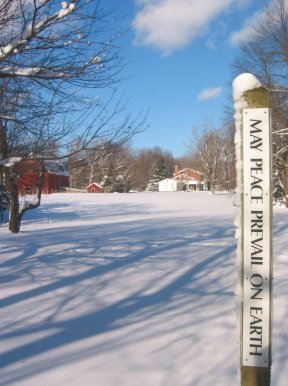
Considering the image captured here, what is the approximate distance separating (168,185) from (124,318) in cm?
8242

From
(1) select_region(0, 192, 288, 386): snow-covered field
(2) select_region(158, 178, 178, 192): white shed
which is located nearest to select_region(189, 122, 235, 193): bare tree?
(2) select_region(158, 178, 178, 192): white shed

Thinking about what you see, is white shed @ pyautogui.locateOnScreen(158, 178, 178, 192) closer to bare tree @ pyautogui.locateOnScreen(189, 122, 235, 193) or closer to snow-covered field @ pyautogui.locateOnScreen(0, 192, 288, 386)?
bare tree @ pyautogui.locateOnScreen(189, 122, 235, 193)

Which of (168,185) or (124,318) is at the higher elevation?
(168,185)

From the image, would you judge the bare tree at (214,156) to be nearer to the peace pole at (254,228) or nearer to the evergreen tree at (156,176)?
the evergreen tree at (156,176)

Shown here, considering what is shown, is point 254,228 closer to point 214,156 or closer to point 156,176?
point 214,156

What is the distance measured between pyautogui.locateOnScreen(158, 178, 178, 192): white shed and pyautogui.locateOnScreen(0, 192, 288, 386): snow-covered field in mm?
77226

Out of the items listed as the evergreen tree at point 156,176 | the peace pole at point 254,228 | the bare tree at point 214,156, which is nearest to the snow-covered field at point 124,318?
the peace pole at point 254,228

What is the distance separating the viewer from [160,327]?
489 cm

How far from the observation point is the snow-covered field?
3.82m

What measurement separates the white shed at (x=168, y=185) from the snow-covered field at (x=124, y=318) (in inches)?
3040

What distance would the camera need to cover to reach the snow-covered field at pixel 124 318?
12.5 ft

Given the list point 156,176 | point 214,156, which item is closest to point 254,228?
point 214,156

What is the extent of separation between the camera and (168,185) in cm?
8744

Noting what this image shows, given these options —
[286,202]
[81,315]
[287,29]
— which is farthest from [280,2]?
[81,315]
